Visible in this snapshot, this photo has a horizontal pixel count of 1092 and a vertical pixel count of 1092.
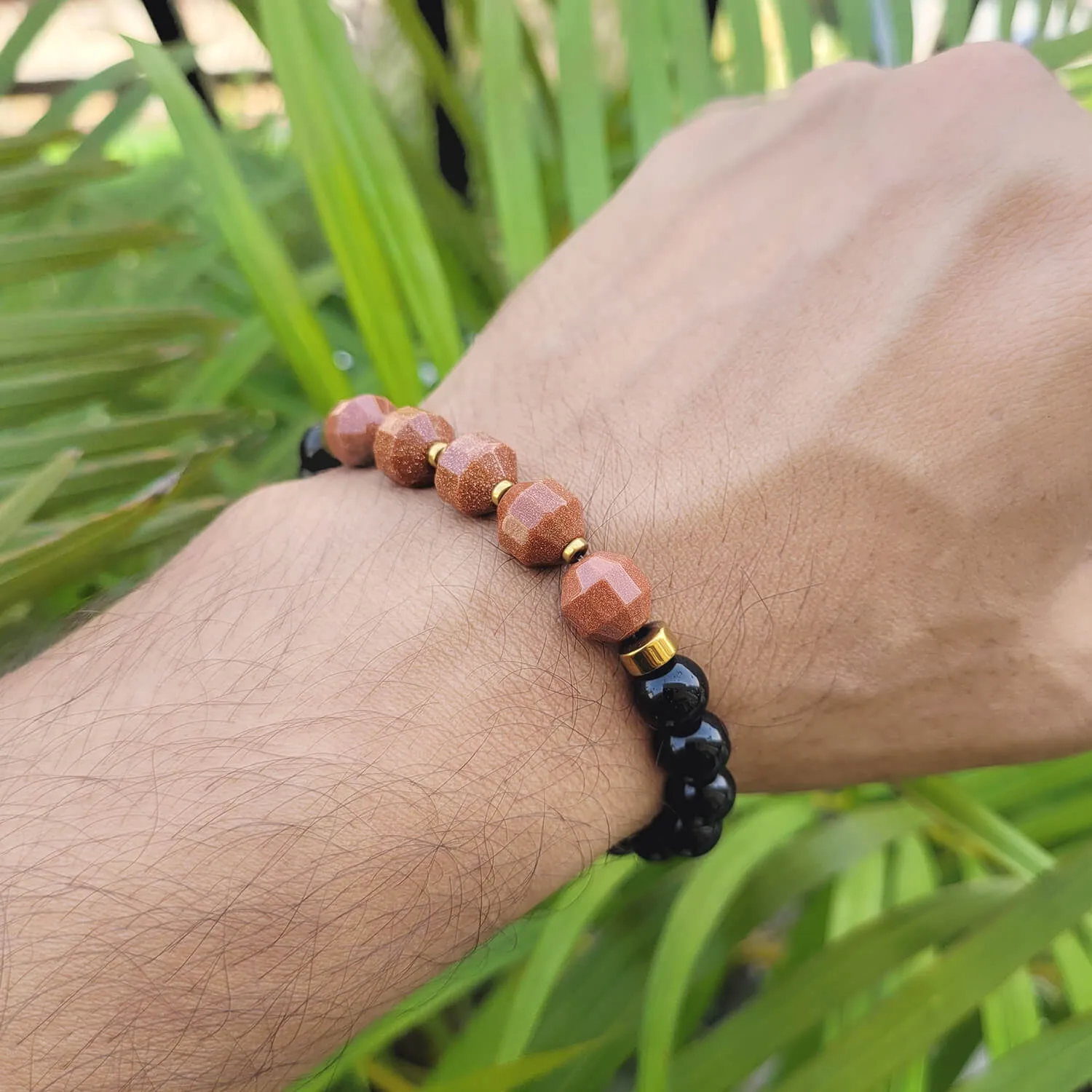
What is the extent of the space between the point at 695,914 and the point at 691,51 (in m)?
0.64

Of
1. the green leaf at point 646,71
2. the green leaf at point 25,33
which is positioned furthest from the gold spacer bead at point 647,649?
the green leaf at point 25,33

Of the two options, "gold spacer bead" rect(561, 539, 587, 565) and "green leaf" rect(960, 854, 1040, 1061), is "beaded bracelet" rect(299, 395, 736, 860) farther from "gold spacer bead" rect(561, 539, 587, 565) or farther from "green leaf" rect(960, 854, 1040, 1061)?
"green leaf" rect(960, 854, 1040, 1061)

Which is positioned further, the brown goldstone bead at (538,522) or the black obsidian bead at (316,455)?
the black obsidian bead at (316,455)

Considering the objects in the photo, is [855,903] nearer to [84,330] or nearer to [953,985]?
[953,985]

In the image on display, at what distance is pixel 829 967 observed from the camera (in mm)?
542

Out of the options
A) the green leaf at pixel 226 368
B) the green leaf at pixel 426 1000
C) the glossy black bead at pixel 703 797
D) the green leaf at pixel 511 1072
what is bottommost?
the green leaf at pixel 426 1000

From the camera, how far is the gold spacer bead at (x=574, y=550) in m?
0.47

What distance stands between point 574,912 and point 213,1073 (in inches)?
10.5

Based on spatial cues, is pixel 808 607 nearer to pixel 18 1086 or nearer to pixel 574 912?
pixel 574 912

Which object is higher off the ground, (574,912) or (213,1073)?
(213,1073)

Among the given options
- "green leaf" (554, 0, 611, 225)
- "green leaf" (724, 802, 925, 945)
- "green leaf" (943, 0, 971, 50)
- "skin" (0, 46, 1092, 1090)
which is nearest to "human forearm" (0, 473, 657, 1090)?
"skin" (0, 46, 1092, 1090)

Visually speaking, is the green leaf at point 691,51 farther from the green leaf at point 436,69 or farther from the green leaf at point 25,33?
the green leaf at point 25,33

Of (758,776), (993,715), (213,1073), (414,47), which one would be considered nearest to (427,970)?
(213,1073)

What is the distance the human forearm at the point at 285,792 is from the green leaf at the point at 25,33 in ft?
1.62
